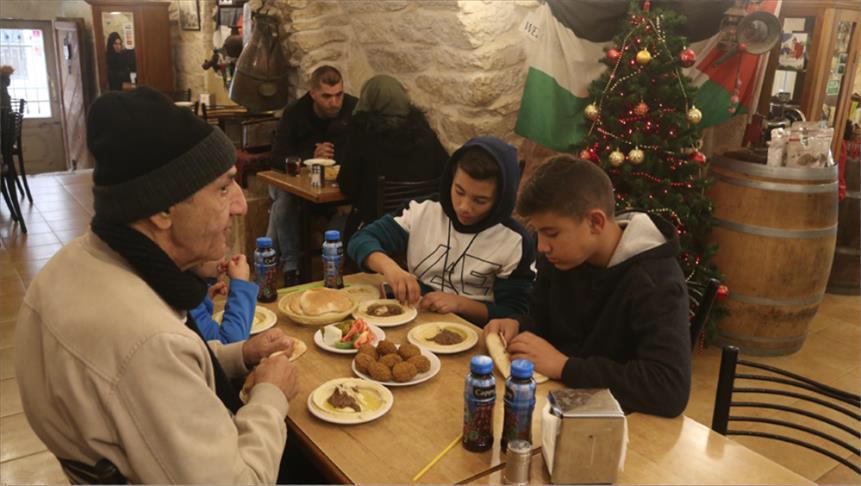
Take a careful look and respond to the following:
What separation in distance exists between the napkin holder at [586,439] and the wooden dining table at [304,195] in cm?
276

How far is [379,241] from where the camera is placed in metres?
2.43

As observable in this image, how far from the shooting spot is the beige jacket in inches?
40.6

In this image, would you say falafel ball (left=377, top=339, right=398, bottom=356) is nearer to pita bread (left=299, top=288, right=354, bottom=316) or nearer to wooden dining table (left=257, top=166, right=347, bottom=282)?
pita bread (left=299, top=288, right=354, bottom=316)

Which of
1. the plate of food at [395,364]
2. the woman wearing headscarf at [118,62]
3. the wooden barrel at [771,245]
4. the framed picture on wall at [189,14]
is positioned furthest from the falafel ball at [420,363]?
the woman wearing headscarf at [118,62]

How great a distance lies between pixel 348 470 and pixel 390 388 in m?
0.33

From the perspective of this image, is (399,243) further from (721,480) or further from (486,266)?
(721,480)

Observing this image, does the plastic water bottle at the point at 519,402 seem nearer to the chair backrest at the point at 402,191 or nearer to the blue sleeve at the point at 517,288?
the blue sleeve at the point at 517,288

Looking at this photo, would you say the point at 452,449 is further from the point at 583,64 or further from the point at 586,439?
the point at 583,64

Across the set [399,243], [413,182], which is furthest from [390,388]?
[413,182]

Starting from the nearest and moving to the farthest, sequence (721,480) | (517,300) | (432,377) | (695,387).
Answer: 1. (721,480)
2. (432,377)
3. (517,300)
4. (695,387)

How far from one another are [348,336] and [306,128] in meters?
3.14

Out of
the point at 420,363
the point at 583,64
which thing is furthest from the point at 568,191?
the point at 583,64

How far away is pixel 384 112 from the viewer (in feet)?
12.8

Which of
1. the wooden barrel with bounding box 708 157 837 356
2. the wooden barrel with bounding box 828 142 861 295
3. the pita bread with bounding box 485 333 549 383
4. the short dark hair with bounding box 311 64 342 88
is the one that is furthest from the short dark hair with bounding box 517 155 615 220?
the wooden barrel with bounding box 828 142 861 295
